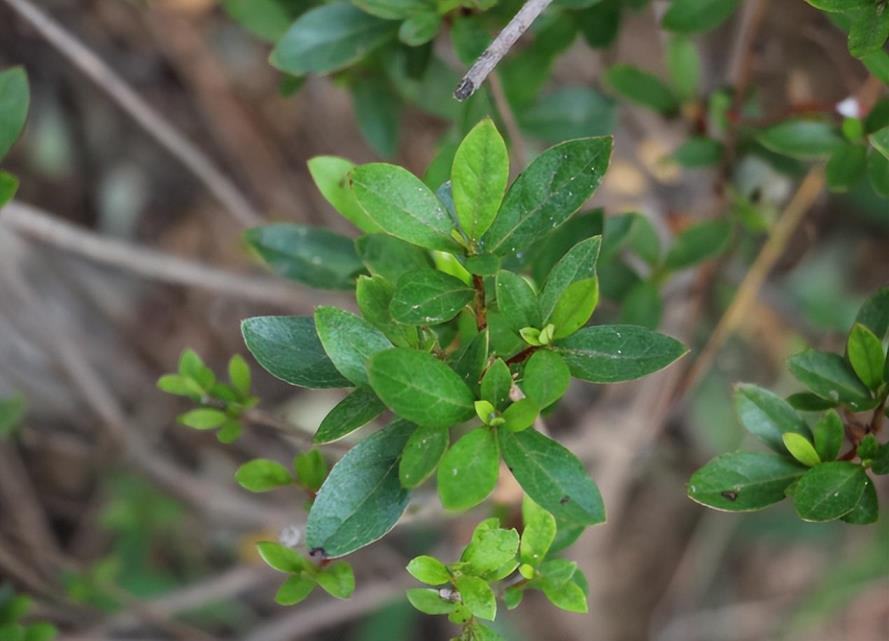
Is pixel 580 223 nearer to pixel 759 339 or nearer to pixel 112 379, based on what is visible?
pixel 759 339

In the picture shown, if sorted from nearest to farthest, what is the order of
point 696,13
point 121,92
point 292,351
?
point 292,351 < point 696,13 < point 121,92

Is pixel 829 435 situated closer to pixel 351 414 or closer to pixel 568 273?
pixel 568 273

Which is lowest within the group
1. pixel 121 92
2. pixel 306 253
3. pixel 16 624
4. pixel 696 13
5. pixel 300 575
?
pixel 16 624

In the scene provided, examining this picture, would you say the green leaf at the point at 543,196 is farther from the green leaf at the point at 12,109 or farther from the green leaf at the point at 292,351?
the green leaf at the point at 12,109

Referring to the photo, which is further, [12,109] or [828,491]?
[12,109]

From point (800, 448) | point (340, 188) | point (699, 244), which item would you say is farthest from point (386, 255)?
point (699, 244)

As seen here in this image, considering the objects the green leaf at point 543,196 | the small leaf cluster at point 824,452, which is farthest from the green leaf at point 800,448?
the green leaf at point 543,196

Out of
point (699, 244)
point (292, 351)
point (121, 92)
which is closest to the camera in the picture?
point (292, 351)
